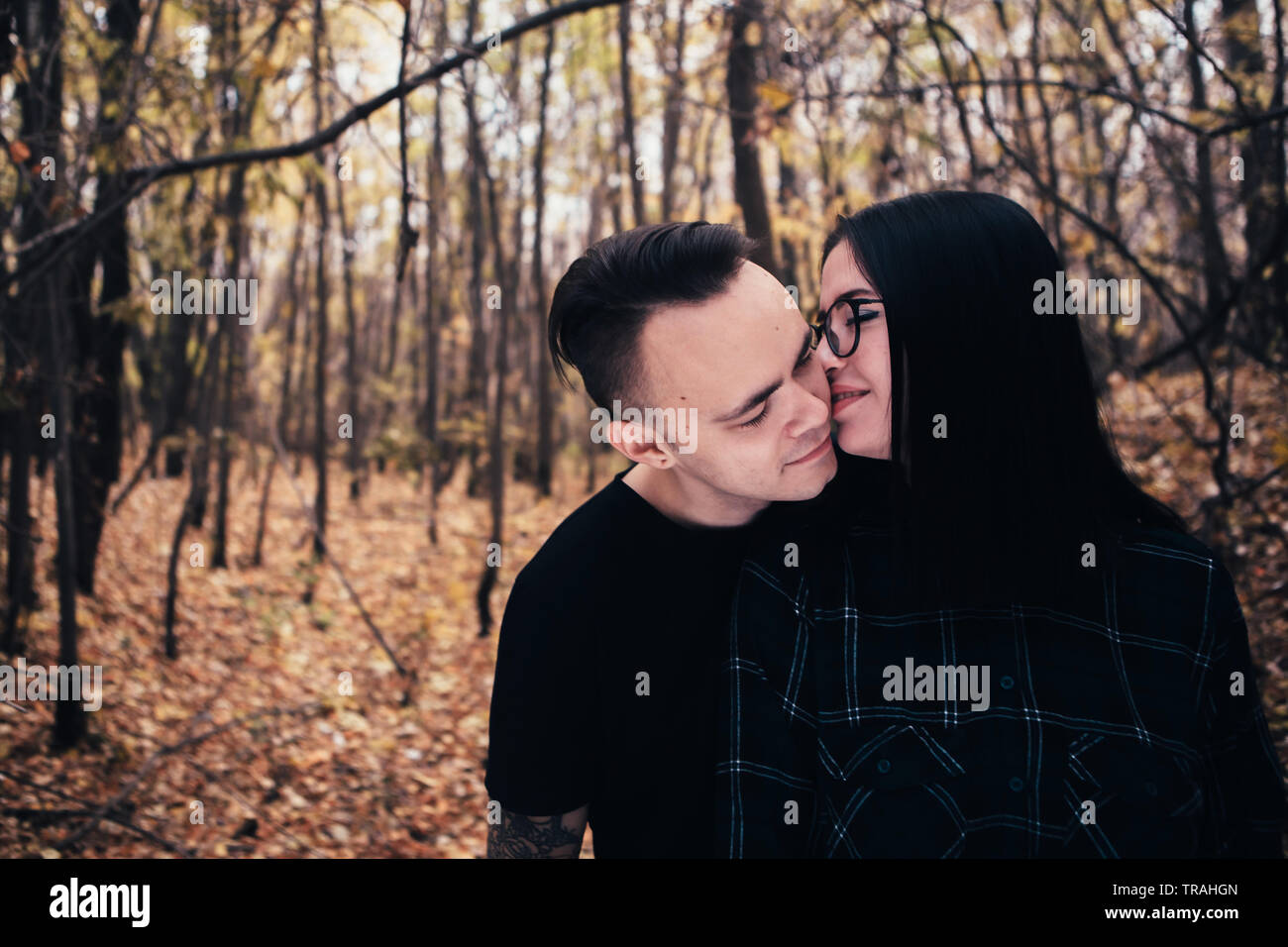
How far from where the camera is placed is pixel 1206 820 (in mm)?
1745

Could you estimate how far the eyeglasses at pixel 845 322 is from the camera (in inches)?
73.2

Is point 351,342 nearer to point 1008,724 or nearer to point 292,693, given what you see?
point 292,693

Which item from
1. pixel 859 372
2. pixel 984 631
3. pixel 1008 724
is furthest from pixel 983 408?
pixel 1008 724

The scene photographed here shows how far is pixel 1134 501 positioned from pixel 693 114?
13908 millimetres

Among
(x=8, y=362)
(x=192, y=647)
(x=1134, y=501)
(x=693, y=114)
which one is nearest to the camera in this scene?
(x=1134, y=501)

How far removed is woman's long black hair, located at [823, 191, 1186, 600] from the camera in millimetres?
1765

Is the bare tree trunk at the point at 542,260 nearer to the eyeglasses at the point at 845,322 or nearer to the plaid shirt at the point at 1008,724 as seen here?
the eyeglasses at the point at 845,322

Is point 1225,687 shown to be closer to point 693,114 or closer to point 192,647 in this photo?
point 192,647

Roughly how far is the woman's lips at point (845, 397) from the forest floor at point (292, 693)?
11.8ft

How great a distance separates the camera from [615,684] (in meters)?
1.87

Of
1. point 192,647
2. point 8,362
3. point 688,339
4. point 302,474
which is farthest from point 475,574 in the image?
point 302,474

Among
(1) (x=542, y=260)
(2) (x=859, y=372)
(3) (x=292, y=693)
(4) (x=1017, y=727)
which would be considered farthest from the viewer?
(1) (x=542, y=260)

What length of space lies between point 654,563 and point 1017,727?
84 cm

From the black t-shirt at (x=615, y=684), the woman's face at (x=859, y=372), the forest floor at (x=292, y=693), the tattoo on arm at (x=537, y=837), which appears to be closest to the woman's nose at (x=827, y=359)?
the woman's face at (x=859, y=372)
